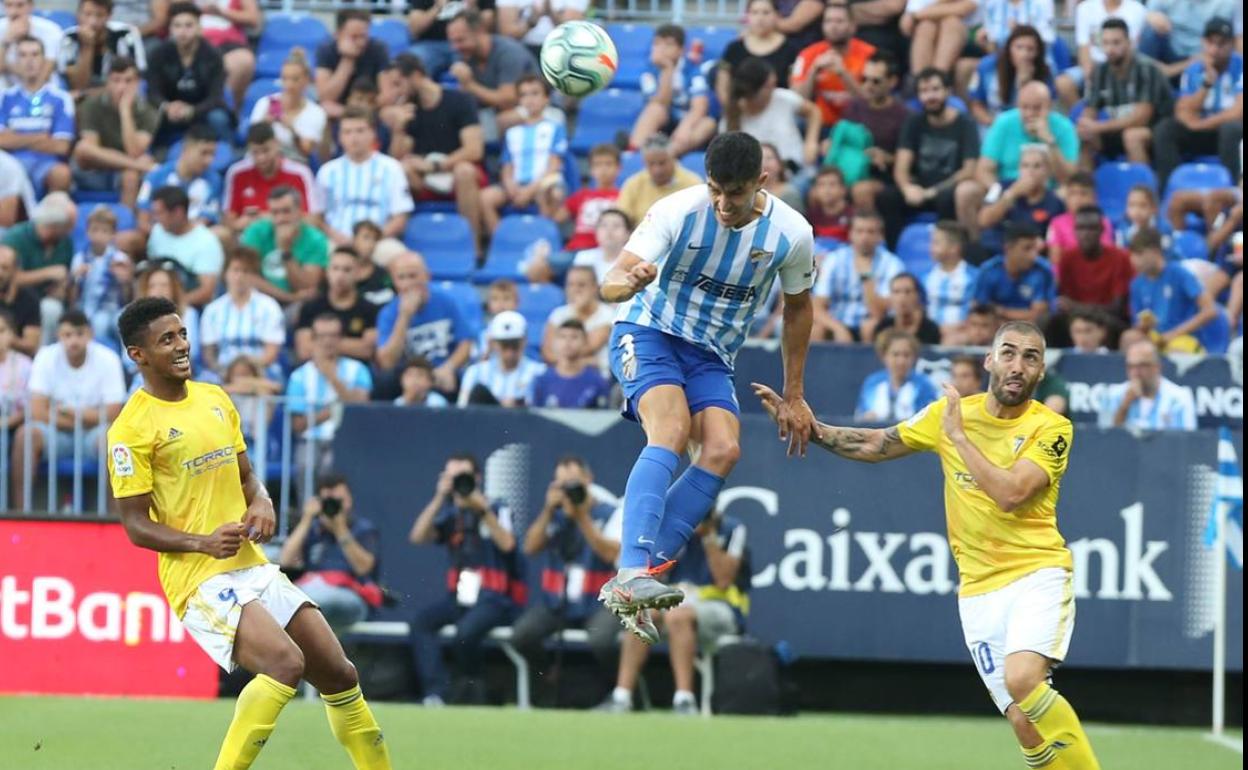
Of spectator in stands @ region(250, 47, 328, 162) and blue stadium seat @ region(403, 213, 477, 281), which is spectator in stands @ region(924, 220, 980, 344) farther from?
spectator in stands @ region(250, 47, 328, 162)

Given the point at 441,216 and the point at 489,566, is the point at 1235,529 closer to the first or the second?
the point at 489,566

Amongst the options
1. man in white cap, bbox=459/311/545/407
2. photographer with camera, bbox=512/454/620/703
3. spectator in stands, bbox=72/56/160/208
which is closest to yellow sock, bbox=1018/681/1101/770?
photographer with camera, bbox=512/454/620/703

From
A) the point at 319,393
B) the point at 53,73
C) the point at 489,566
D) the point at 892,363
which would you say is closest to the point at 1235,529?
the point at 892,363

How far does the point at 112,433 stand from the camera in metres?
8.60

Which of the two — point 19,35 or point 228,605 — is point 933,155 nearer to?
point 19,35

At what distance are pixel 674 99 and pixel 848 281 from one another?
3.02m

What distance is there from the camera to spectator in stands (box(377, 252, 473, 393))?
1508cm

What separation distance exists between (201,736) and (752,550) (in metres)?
4.16

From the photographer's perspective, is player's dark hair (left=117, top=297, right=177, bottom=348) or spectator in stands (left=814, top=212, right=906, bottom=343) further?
spectator in stands (left=814, top=212, right=906, bottom=343)

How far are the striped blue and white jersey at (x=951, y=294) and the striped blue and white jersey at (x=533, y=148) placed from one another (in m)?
3.63

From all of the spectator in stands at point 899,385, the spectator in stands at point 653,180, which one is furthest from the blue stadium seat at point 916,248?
the spectator in stands at point 899,385

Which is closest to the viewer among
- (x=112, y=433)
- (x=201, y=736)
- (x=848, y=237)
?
(x=112, y=433)

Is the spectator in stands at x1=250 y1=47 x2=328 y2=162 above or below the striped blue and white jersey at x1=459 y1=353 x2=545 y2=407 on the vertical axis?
above

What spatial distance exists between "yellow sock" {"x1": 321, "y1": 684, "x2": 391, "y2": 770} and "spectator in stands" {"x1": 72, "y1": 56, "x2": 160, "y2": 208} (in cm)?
939
